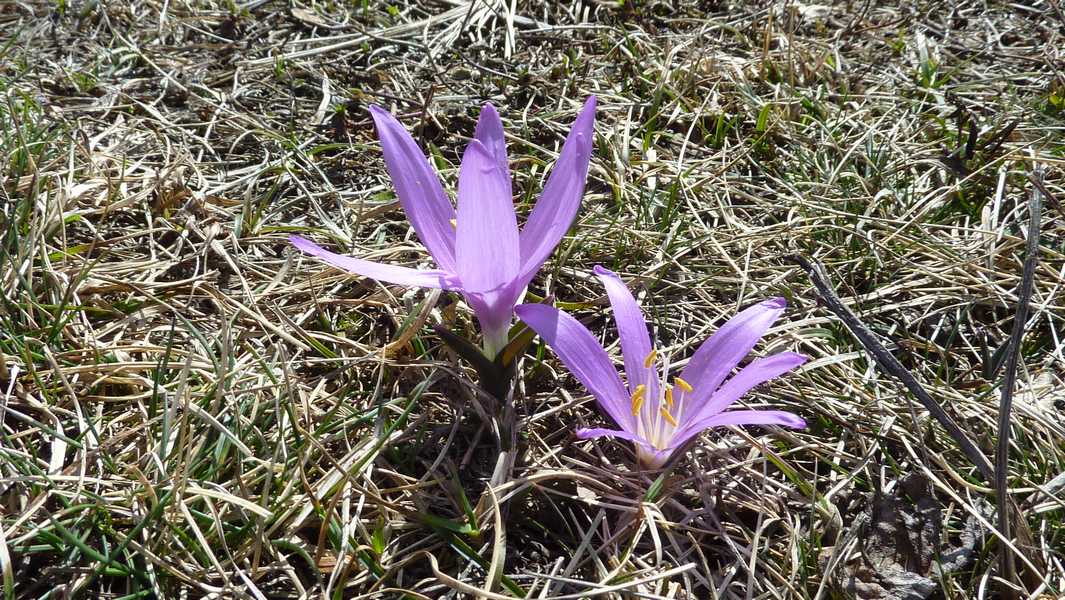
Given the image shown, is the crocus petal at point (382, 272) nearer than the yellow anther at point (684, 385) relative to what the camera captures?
Yes

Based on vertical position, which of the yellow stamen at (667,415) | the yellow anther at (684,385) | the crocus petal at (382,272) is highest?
the crocus petal at (382,272)

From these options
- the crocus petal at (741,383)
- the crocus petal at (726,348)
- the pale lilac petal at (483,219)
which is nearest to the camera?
the pale lilac petal at (483,219)

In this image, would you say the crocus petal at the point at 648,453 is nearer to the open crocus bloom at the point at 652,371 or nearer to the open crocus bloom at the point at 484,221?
the open crocus bloom at the point at 652,371

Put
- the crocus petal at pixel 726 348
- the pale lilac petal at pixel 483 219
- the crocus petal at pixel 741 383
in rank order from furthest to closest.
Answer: the crocus petal at pixel 726 348 → the crocus petal at pixel 741 383 → the pale lilac petal at pixel 483 219

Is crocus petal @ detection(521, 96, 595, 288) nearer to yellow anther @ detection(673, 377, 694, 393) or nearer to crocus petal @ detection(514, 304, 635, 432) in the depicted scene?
crocus petal @ detection(514, 304, 635, 432)

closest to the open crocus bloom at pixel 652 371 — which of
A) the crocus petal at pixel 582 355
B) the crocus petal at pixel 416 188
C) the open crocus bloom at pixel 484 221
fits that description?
the crocus petal at pixel 582 355

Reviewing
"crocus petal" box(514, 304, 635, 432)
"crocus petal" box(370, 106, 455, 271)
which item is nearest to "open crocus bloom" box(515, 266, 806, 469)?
"crocus petal" box(514, 304, 635, 432)

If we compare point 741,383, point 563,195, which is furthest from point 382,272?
point 741,383

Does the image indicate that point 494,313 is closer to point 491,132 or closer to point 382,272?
point 382,272
